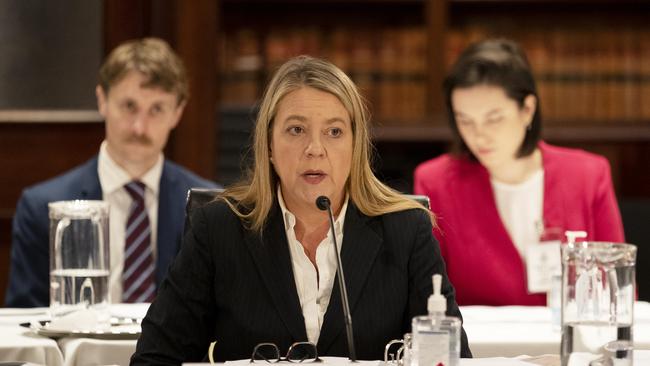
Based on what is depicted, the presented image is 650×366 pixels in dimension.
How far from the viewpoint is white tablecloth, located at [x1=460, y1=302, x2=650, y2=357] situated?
104 inches

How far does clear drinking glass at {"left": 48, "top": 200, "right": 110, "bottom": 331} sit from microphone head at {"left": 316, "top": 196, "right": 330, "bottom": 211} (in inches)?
34.8

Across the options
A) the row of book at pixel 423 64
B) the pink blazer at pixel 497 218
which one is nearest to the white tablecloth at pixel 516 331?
the pink blazer at pixel 497 218

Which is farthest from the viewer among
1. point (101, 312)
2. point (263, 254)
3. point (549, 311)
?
point (549, 311)

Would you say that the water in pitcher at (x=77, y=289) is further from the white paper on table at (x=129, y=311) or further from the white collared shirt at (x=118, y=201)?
the white collared shirt at (x=118, y=201)

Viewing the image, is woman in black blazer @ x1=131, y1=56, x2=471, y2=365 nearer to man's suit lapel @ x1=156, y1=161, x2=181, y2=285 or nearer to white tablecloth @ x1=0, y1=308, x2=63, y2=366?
white tablecloth @ x1=0, y1=308, x2=63, y2=366

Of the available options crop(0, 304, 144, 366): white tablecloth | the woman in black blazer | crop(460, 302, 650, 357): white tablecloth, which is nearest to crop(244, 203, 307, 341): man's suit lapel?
the woman in black blazer

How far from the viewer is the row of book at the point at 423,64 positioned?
16.7 ft

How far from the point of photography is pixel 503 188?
12.4ft

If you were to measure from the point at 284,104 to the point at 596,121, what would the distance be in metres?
3.10

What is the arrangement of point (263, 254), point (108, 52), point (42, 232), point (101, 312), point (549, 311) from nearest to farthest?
point (263, 254) → point (101, 312) → point (549, 311) → point (42, 232) → point (108, 52)

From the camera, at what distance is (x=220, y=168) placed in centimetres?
502

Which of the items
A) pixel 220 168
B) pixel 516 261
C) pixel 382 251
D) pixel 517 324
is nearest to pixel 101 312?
pixel 382 251

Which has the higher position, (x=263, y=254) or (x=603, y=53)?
(x=603, y=53)

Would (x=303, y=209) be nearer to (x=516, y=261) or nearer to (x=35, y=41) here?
(x=516, y=261)
